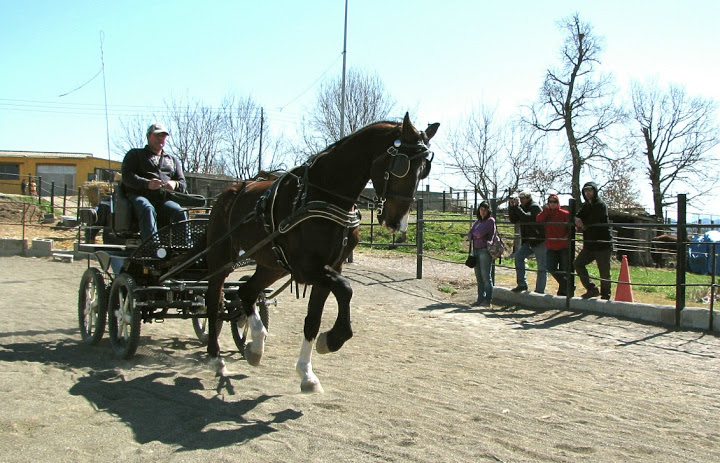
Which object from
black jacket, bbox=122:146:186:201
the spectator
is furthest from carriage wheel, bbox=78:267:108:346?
the spectator

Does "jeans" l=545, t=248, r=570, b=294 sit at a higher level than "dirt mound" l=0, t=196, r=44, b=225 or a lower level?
lower

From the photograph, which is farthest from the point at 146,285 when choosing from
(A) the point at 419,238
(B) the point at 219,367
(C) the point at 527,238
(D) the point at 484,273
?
(A) the point at 419,238

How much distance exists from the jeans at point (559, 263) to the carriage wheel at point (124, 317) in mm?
6821

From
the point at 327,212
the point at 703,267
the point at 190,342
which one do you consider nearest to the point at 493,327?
the point at 190,342

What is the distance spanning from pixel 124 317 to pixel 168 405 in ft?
6.54

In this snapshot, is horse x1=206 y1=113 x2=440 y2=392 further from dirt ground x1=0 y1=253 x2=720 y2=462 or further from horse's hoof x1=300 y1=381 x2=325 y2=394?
dirt ground x1=0 y1=253 x2=720 y2=462

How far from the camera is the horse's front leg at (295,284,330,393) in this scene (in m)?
4.91

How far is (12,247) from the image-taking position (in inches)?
728

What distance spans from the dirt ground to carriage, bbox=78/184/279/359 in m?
0.32

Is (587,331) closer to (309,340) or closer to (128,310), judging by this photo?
(309,340)

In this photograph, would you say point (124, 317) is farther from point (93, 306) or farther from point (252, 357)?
point (252, 357)

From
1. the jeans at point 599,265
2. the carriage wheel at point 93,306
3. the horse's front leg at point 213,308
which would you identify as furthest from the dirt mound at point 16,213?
the jeans at point 599,265

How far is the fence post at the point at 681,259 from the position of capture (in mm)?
8570

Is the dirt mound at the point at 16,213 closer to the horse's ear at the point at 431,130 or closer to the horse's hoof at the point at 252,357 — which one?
the horse's hoof at the point at 252,357
